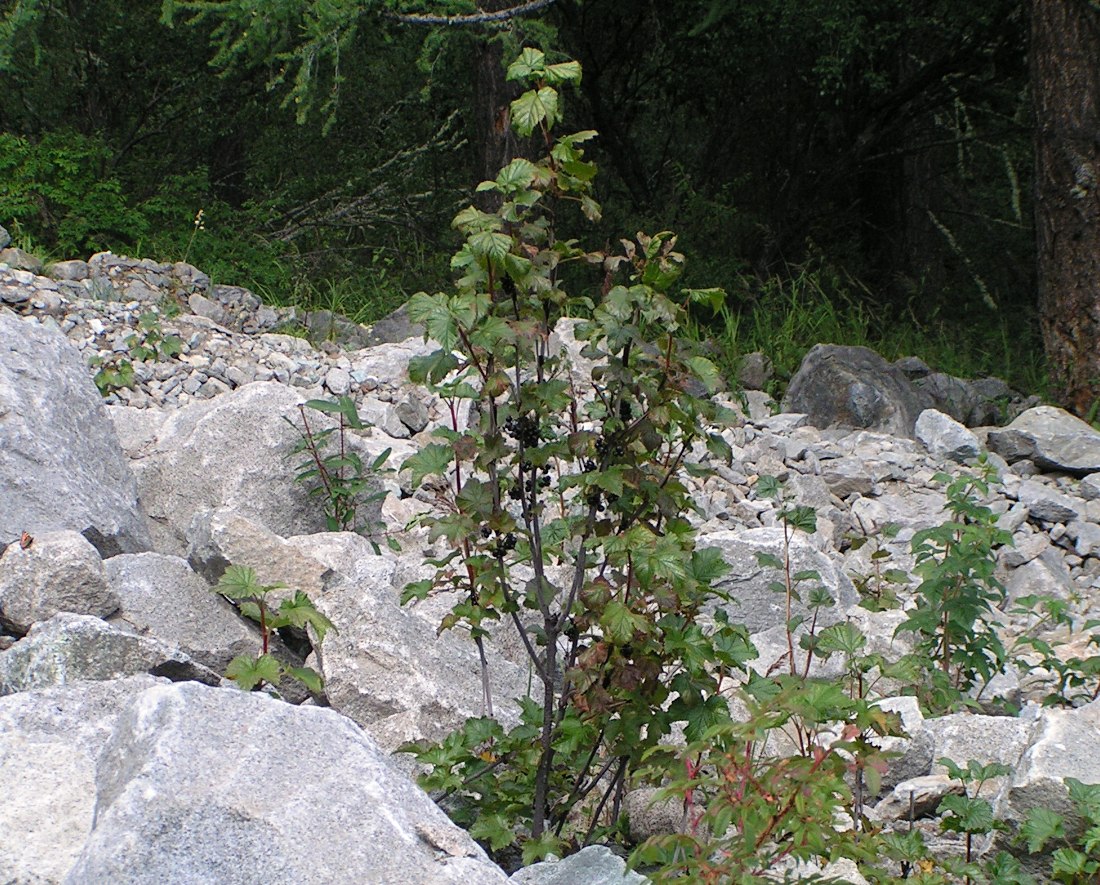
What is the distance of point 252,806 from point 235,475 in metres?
2.57

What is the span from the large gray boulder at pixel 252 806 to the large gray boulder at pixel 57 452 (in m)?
1.89

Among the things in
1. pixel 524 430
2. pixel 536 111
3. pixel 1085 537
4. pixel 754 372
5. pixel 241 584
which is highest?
pixel 536 111

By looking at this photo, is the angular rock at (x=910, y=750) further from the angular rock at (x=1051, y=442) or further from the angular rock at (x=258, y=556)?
the angular rock at (x=1051, y=442)

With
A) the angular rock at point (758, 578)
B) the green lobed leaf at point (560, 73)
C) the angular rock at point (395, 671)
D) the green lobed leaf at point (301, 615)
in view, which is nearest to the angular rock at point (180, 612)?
the angular rock at point (395, 671)

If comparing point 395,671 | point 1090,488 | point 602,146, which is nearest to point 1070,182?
point 1090,488

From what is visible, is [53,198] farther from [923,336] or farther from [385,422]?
[923,336]

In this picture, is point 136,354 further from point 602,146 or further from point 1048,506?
point 602,146

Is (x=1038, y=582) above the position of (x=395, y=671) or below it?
below

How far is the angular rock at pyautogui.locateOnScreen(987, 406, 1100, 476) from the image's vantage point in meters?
6.27

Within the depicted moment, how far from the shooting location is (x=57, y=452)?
3.77 m

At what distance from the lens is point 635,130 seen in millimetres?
12047

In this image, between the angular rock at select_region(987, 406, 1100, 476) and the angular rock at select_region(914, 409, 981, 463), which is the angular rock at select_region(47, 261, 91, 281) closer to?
the angular rock at select_region(914, 409, 981, 463)

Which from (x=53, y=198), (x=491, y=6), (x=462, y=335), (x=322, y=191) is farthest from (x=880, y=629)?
(x=322, y=191)

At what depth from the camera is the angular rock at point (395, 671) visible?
2963 millimetres
